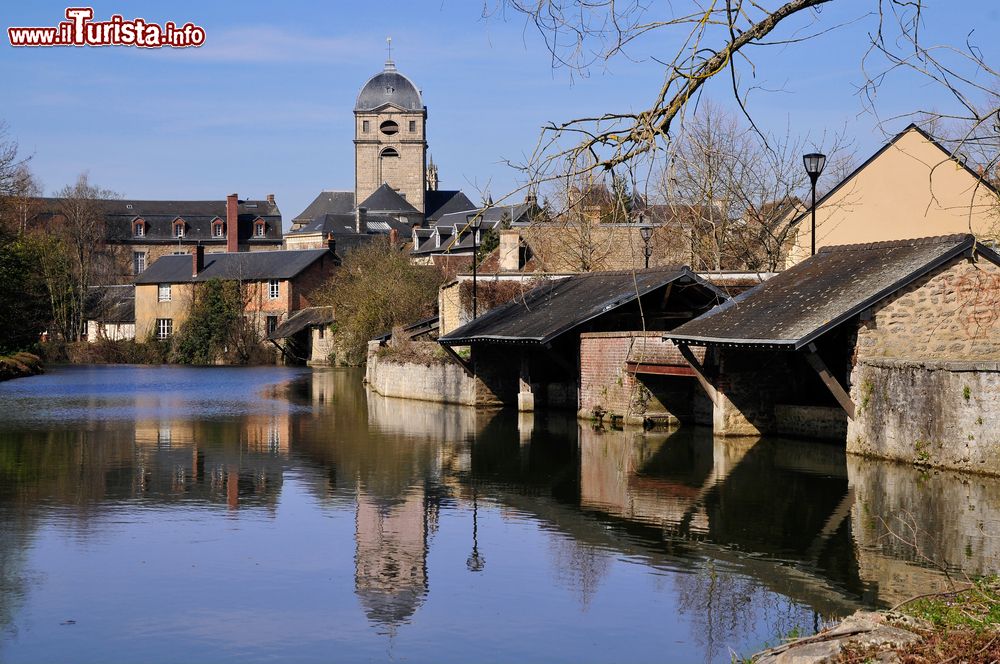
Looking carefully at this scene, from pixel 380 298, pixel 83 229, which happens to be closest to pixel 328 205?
pixel 83 229

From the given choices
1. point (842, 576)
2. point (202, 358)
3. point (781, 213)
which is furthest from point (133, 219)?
point (842, 576)

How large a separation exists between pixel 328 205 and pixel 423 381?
80.3 metres

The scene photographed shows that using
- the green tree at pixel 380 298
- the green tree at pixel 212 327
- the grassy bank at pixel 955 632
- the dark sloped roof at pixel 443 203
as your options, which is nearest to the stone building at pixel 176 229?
the dark sloped roof at pixel 443 203

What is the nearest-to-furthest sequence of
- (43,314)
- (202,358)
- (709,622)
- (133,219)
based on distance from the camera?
1. (709,622)
2. (43,314)
3. (202,358)
4. (133,219)

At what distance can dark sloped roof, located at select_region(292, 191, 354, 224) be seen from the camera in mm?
109250

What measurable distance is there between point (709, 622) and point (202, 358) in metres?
56.6

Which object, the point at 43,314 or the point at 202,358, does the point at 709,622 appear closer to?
the point at 43,314

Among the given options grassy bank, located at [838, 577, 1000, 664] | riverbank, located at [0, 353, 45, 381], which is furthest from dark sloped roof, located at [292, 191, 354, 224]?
grassy bank, located at [838, 577, 1000, 664]

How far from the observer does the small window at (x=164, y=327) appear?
67.1m

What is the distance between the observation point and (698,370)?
20.1 m

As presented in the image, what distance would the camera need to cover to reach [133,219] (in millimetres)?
96438

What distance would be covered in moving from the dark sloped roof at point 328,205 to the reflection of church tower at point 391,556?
316ft

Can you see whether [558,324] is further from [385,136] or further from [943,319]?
[385,136]

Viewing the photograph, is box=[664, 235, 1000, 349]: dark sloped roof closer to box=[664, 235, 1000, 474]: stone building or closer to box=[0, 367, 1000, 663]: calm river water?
box=[664, 235, 1000, 474]: stone building
